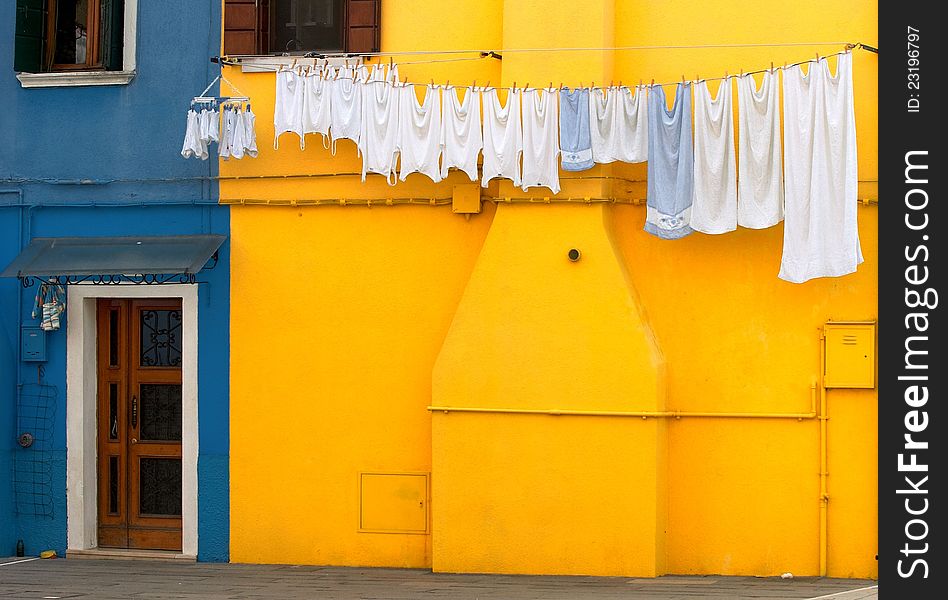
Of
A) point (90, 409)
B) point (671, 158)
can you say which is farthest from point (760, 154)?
point (90, 409)

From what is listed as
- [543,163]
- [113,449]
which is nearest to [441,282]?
[543,163]

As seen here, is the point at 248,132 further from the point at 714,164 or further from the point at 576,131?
the point at 714,164

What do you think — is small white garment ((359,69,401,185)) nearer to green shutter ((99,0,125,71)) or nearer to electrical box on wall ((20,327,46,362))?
green shutter ((99,0,125,71))

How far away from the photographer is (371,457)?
1201 cm

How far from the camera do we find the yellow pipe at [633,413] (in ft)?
36.4

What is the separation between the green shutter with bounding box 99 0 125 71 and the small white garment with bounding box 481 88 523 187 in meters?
3.62

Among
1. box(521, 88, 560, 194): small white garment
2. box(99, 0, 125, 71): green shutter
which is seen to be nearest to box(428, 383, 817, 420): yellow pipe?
box(521, 88, 560, 194): small white garment

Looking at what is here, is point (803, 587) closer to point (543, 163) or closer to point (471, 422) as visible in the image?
point (471, 422)

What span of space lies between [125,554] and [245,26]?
4899mm

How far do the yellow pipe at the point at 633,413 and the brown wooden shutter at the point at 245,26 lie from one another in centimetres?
364

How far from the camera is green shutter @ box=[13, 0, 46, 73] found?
12570 millimetres

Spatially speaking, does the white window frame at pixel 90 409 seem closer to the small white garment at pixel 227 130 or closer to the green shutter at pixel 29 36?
the small white garment at pixel 227 130

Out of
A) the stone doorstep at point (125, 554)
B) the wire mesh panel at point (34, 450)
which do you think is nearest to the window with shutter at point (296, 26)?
the wire mesh panel at point (34, 450)

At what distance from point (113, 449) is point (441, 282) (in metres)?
3.50
